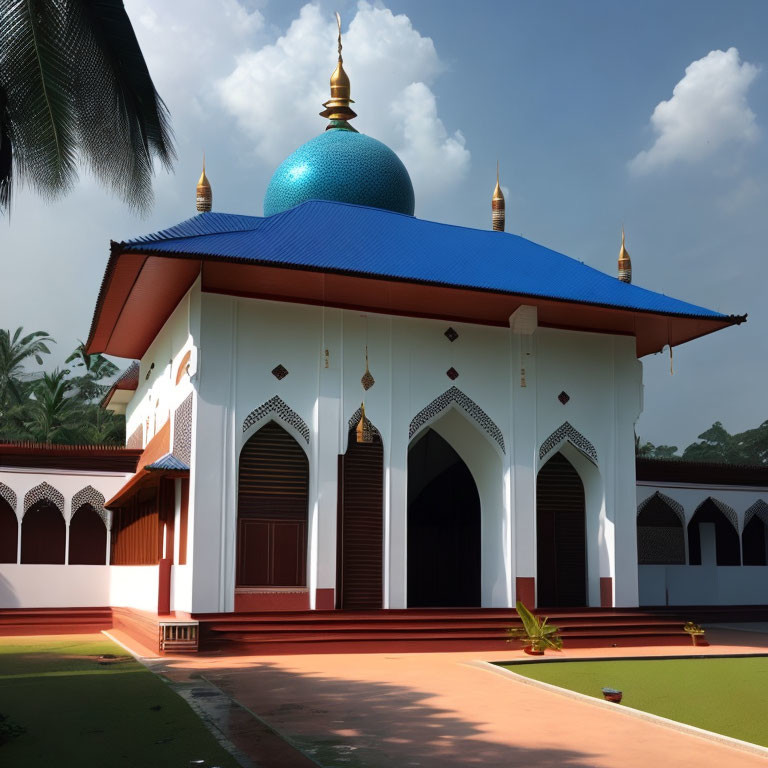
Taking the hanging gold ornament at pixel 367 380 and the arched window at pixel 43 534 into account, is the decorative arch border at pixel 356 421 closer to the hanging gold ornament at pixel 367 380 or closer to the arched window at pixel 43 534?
the hanging gold ornament at pixel 367 380

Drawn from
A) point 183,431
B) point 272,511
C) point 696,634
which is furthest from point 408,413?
point 696,634

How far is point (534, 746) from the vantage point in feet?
20.2

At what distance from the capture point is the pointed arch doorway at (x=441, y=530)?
17828 millimetres

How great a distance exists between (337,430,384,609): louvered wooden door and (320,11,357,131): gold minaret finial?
6317mm

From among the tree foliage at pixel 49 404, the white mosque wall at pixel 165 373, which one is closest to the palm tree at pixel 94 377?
the tree foliage at pixel 49 404

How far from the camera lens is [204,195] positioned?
55.4 ft

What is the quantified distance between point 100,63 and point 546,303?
7.19 metres

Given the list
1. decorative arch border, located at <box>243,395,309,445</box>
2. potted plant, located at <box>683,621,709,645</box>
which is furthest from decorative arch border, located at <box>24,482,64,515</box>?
potted plant, located at <box>683,621,709,645</box>

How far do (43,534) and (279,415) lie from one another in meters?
6.60

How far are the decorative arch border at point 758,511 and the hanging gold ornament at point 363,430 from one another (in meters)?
9.38

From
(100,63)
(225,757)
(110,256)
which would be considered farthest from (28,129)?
(225,757)

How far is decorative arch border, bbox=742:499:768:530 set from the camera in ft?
62.6

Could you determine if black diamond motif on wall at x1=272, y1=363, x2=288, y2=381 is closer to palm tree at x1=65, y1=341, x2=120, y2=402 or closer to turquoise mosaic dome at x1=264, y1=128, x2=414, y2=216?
turquoise mosaic dome at x1=264, y1=128, x2=414, y2=216

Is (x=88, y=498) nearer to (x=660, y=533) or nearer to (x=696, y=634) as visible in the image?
(x=696, y=634)
